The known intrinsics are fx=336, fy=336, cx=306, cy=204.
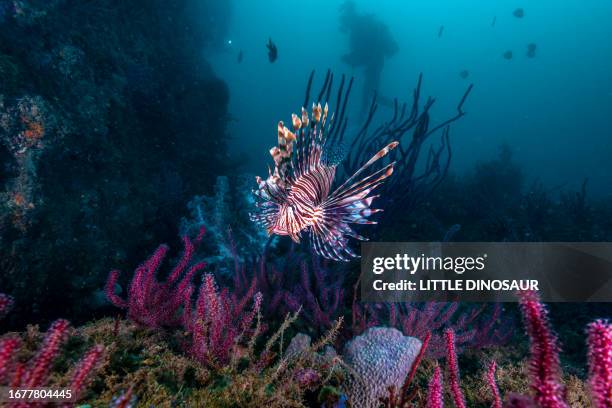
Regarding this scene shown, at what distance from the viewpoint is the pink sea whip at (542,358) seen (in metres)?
1.07

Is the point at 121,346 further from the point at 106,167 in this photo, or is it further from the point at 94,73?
the point at 94,73

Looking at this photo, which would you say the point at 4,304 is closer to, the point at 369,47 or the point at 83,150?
the point at 83,150

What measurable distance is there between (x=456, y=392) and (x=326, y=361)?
3.94 feet

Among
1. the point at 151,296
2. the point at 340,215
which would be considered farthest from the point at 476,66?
the point at 151,296

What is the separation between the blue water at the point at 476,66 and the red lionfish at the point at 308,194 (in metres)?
37.3

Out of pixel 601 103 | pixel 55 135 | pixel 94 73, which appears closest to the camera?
pixel 55 135

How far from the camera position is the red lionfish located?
9.97 ft

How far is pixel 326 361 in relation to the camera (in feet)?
8.82

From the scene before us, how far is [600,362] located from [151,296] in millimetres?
3064

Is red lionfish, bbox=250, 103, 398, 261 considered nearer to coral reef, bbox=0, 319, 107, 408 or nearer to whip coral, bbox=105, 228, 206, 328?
whip coral, bbox=105, 228, 206, 328

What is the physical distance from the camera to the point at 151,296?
3.03 meters

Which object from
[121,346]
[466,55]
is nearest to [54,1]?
[121,346]

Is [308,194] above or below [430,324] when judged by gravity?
above

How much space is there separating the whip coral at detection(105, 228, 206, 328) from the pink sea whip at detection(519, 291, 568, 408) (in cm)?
245
